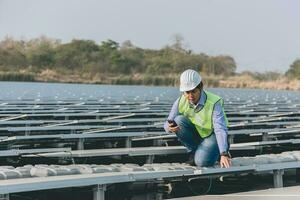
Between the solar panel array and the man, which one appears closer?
the solar panel array

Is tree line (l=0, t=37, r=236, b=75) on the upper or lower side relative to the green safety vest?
upper

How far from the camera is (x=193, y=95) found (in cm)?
577

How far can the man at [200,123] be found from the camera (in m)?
5.64

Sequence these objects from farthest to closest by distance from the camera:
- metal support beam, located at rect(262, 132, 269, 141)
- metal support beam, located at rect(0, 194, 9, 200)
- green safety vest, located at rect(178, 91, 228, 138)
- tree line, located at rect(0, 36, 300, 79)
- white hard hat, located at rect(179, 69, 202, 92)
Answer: tree line, located at rect(0, 36, 300, 79)
metal support beam, located at rect(262, 132, 269, 141)
green safety vest, located at rect(178, 91, 228, 138)
white hard hat, located at rect(179, 69, 202, 92)
metal support beam, located at rect(0, 194, 9, 200)

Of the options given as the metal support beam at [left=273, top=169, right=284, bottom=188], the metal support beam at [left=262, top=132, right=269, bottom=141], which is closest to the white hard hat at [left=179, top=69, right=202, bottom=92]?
the metal support beam at [left=273, top=169, right=284, bottom=188]

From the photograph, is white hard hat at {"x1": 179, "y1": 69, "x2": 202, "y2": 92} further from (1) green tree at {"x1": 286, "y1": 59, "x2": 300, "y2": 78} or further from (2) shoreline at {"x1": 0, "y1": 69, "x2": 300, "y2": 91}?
(1) green tree at {"x1": 286, "y1": 59, "x2": 300, "y2": 78}

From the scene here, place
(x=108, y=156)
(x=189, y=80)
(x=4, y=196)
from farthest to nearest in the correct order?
1. (x=108, y=156)
2. (x=189, y=80)
3. (x=4, y=196)

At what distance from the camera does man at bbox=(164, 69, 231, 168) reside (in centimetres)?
564

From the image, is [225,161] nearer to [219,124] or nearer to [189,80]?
[219,124]

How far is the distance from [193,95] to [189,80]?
21 cm

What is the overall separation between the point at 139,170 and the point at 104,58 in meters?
68.5

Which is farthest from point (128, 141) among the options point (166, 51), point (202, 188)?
point (166, 51)

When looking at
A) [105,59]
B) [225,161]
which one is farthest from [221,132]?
[105,59]

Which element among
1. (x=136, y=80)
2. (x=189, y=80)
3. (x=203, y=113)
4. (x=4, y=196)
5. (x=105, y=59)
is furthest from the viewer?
(x=105, y=59)
